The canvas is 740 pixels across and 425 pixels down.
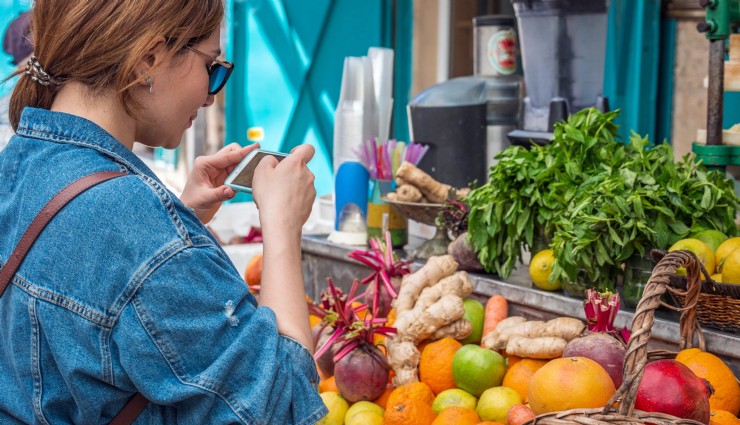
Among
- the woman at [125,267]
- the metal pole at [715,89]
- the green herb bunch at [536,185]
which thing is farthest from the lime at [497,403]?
the metal pole at [715,89]

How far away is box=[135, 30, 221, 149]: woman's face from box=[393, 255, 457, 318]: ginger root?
1.31 metres

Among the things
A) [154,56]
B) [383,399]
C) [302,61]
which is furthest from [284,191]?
[302,61]

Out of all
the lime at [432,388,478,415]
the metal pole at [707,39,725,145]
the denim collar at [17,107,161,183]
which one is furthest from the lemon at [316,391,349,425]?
the metal pole at [707,39,725,145]

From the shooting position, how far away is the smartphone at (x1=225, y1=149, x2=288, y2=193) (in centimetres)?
178

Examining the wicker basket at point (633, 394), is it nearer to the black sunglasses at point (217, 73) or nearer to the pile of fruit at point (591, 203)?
the pile of fruit at point (591, 203)

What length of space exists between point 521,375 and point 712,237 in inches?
25.7

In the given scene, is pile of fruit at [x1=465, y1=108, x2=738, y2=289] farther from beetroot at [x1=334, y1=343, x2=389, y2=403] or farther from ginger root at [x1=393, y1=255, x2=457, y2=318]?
beetroot at [x1=334, y1=343, x2=389, y2=403]

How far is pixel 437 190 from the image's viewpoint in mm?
3189

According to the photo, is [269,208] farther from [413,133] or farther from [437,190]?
[413,133]

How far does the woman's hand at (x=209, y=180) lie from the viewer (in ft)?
6.35

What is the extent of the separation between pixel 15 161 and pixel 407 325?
1.39 m

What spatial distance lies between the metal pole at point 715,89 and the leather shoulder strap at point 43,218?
2097mm

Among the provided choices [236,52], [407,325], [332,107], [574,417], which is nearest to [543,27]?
[407,325]

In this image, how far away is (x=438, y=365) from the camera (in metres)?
2.48
